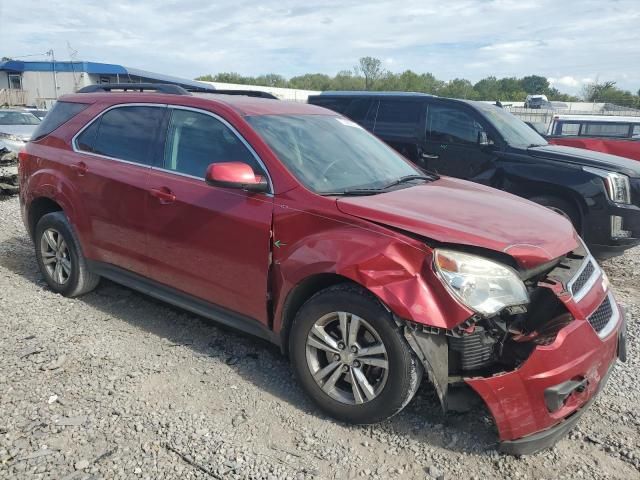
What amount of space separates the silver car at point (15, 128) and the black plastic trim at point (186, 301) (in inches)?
350

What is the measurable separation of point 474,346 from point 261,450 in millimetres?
1209

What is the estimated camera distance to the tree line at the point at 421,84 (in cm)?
6756

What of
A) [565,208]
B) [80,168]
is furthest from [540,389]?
[565,208]

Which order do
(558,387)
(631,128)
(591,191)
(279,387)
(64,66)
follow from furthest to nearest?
(64,66)
(631,128)
(591,191)
(279,387)
(558,387)

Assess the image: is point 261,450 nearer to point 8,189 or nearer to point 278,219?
point 278,219

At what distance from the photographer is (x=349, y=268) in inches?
109

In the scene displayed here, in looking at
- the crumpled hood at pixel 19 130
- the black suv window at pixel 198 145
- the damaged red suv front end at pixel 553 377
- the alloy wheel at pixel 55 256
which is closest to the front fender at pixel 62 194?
the alloy wheel at pixel 55 256

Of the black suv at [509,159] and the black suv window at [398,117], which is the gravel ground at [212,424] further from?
the black suv window at [398,117]

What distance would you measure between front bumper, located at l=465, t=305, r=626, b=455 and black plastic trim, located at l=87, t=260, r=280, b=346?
1326 mm

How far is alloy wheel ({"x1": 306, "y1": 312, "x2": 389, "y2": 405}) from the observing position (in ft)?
9.22

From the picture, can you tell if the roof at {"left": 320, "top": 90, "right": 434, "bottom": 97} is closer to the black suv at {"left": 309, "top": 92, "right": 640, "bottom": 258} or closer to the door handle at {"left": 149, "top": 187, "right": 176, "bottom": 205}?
the black suv at {"left": 309, "top": 92, "right": 640, "bottom": 258}

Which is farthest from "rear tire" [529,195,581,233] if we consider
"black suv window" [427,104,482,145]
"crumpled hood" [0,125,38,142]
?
"crumpled hood" [0,125,38,142]

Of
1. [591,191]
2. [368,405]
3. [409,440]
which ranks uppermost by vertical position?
[591,191]

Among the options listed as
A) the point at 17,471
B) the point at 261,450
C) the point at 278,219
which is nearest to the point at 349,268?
the point at 278,219
